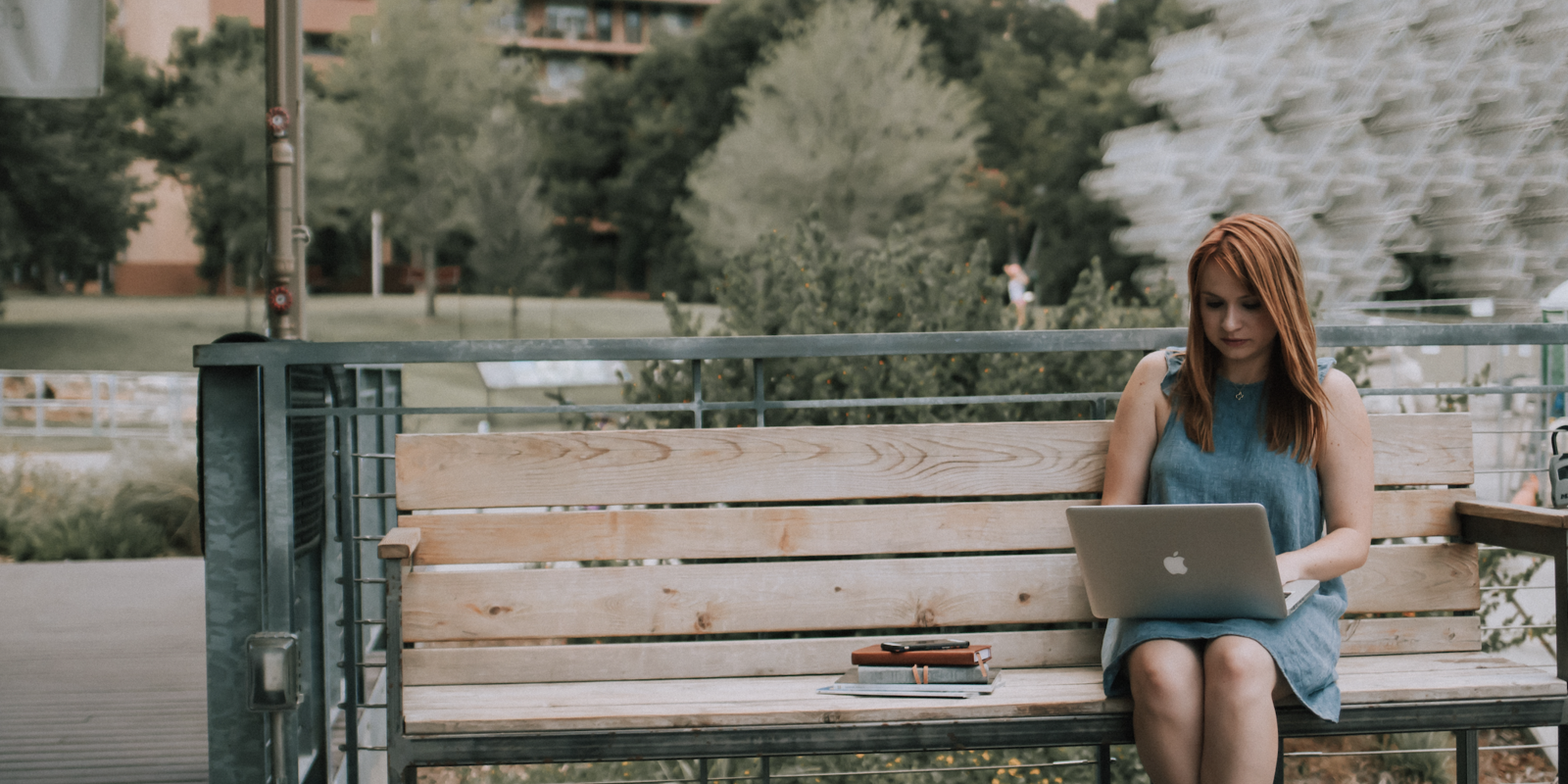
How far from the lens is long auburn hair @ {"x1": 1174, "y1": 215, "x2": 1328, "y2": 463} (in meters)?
2.53

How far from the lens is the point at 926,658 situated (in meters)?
2.57

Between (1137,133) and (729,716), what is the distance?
7.62 m

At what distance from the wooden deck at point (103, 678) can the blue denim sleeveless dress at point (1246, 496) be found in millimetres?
3002

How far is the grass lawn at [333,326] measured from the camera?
22.4m

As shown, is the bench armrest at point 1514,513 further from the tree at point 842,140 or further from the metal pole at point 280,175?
the tree at point 842,140

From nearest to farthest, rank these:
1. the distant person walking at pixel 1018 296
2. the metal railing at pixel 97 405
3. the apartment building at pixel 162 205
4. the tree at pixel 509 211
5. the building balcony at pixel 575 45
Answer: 1. the distant person walking at pixel 1018 296
2. the metal railing at pixel 97 405
3. the apartment building at pixel 162 205
4. the tree at pixel 509 211
5. the building balcony at pixel 575 45

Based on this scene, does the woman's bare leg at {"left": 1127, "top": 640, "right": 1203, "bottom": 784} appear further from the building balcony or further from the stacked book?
the building balcony

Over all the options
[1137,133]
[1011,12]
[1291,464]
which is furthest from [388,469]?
[1011,12]

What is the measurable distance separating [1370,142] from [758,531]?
7.35 m

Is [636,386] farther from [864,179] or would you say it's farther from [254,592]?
[864,179]

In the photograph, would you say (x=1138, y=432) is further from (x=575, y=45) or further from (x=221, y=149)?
(x=575, y=45)

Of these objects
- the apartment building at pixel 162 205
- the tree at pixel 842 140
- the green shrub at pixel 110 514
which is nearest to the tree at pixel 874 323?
the green shrub at pixel 110 514

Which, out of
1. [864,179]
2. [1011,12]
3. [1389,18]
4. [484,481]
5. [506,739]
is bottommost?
[506,739]

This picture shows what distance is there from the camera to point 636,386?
5.95 metres
